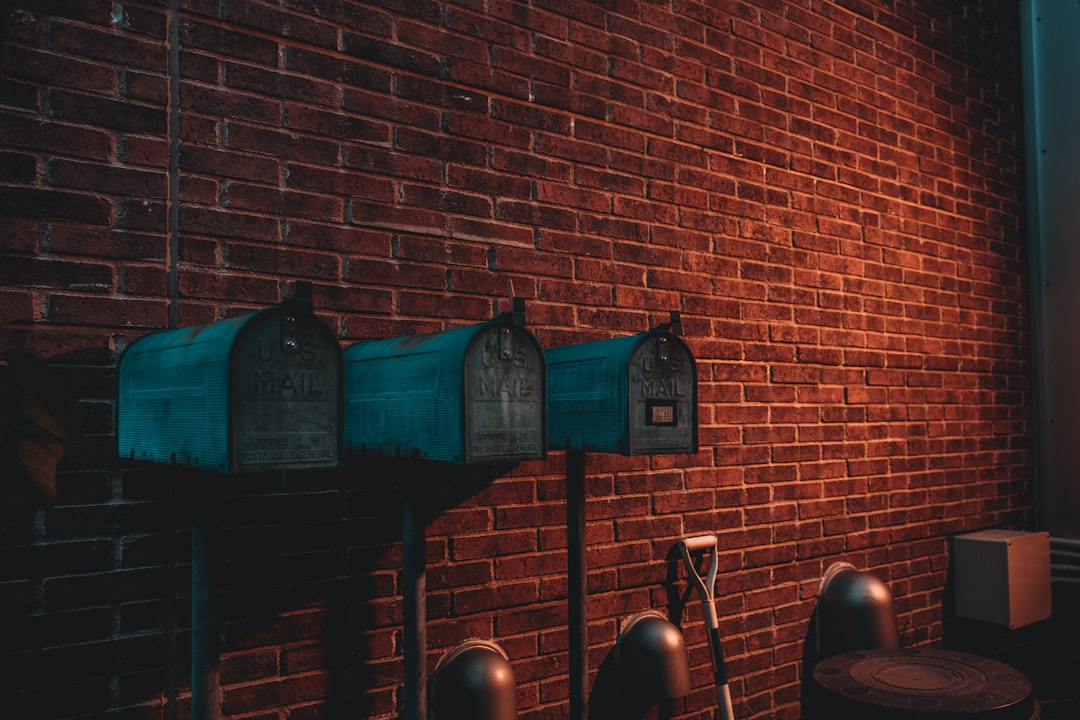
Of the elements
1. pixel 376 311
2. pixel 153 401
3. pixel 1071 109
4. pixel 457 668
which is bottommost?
pixel 457 668

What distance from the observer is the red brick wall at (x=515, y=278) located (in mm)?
2188

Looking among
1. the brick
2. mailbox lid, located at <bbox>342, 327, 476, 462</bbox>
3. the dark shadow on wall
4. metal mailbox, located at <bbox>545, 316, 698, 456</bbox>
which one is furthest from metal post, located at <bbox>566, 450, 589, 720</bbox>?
the brick

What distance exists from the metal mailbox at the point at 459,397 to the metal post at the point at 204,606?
425 mm

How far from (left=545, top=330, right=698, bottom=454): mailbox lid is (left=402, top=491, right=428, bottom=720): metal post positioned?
0.51 m

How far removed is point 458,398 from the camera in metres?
1.93

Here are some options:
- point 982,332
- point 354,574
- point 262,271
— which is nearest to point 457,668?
point 354,574

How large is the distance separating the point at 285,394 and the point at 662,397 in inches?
42.4

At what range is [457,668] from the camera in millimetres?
2701

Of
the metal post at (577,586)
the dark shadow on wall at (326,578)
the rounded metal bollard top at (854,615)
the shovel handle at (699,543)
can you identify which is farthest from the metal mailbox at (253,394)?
the rounded metal bollard top at (854,615)

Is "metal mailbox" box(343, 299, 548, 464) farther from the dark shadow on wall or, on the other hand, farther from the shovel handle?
the shovel handle

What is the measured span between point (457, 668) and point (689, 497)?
124cm

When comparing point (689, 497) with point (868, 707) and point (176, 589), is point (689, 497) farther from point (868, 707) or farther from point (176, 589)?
point (176, 589)

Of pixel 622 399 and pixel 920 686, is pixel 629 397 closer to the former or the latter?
pixel 622 399

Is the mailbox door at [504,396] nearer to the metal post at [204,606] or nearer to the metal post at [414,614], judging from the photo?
the metal post at [414,614]
